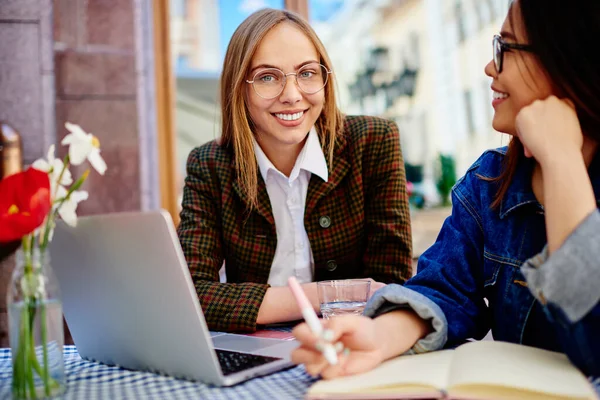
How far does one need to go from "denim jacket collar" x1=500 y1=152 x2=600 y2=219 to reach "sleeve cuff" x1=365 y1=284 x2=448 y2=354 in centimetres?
20

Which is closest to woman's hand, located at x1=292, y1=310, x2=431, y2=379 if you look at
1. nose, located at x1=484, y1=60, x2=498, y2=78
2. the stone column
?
nose, located at x1=484, y1=60, x2=498, y2=78

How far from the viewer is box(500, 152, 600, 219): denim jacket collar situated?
963 mm

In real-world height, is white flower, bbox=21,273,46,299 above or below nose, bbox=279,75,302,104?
below

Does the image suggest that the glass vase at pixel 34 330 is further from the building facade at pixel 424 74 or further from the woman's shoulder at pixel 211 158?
the building facade at pixel 424 74

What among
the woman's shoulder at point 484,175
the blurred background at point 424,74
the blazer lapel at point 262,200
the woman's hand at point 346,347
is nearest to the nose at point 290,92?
the blazer lapel at point 262,200

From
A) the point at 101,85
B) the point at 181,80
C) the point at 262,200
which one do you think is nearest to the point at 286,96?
the point at 262,200

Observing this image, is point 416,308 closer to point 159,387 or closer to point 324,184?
point 159,387

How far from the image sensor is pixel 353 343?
0.82 m

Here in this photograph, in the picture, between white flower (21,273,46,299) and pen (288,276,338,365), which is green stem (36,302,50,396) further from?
pen (288,276,338,365)

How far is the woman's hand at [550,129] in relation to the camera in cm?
86

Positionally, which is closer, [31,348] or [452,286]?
[31,348]

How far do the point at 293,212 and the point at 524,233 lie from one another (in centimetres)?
71

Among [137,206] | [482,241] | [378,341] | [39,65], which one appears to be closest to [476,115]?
[137,206]

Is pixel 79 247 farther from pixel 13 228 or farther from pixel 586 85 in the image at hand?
pixel 586 85
